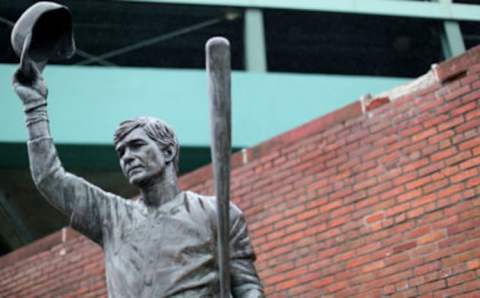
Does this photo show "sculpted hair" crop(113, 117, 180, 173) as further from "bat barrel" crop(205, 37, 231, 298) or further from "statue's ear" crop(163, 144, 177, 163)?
"bat barrel" crop(205, 37, 231, 298)

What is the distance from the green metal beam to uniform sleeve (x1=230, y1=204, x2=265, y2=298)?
11526 millimetres

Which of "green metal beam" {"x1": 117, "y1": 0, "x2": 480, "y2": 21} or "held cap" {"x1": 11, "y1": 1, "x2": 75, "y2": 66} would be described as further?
"green metal beam" {"x1": 117, "y1": 0, "x2": 480, "y2": 21}

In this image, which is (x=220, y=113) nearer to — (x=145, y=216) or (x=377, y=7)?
(x=145, y=216)

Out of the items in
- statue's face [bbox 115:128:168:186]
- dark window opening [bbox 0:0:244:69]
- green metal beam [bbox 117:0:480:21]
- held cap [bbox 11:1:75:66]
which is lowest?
statue's face [bbox 115:128:168:186]

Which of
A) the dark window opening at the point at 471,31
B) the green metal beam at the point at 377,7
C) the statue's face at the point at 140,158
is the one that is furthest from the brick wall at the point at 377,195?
the dark window opening at the point at 471,31

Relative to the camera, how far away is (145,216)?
3.91 meters

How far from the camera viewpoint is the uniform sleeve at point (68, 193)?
3.79 metres

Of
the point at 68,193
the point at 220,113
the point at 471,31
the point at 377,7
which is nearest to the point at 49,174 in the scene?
the point at 68,193

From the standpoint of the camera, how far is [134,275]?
371 centimetres

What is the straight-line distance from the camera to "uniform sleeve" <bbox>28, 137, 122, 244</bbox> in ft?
12.4

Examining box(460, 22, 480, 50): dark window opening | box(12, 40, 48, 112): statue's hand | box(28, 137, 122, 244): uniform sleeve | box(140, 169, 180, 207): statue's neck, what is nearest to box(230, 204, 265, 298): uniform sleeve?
box(140, 169, 180, 207): statue's neck

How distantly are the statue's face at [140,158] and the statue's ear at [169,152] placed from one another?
40mm

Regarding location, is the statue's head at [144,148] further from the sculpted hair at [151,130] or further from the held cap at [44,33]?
the held cap at [44,33]

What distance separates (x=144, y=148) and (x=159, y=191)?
20 centimetres
